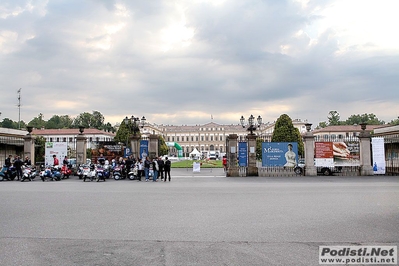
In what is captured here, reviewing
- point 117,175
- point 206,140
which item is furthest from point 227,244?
point 206,140

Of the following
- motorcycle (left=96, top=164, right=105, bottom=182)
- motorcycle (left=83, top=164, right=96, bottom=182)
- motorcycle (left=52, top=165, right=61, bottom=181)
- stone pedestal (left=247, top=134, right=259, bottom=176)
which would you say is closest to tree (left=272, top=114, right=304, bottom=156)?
stone pedestal (left=247, top=134, right=259, bottom=176)

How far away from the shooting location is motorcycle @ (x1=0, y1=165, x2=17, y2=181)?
23.8 meters

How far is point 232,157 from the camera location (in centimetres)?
2667

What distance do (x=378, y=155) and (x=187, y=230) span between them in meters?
23.5

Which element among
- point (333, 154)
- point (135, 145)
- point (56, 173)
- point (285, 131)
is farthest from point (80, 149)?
point (285, 131)

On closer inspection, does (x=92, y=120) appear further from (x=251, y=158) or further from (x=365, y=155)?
(x=365, y=155)

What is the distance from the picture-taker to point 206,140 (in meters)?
148

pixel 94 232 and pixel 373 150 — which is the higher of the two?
pixel 373 150

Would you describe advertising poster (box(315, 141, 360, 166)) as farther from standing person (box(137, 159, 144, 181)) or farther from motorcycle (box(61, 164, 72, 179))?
motorcycle (box(61, 164, 72, 179))

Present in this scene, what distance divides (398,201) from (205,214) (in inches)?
277

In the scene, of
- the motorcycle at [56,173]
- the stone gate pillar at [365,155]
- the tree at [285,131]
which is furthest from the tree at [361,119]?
the motorcycle at [56,173]

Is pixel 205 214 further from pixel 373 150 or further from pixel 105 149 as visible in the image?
pixel 373 150

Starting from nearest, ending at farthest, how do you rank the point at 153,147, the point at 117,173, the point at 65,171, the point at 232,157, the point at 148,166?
the point at 148,166, the point at 117,173, the point at 65,171, the point at 232,157, the point at 153,147

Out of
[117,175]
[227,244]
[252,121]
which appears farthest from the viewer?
[252,121]
